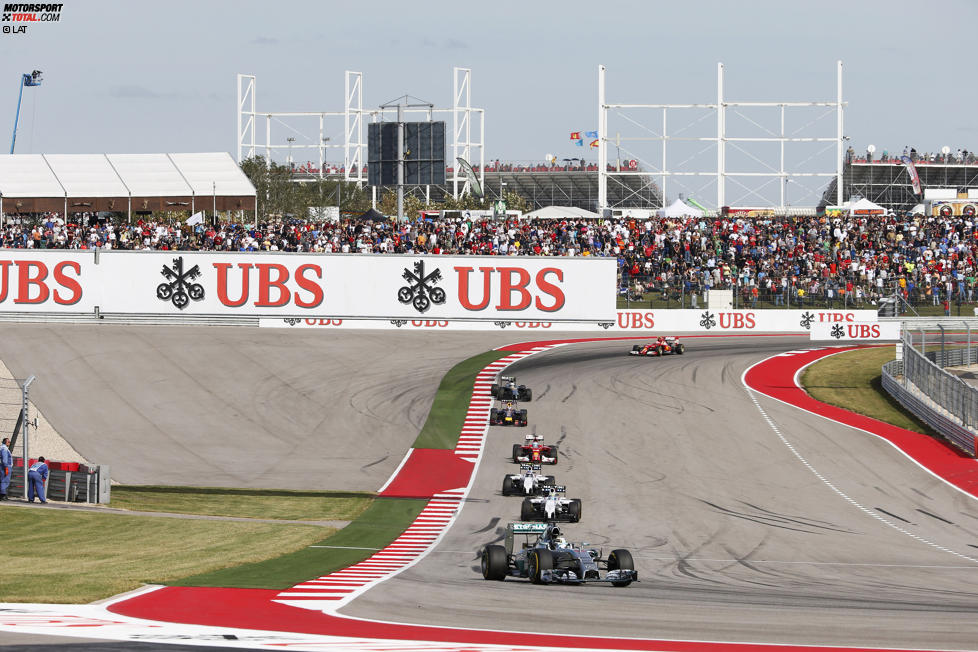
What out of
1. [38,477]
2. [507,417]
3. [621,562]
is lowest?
[621,562]

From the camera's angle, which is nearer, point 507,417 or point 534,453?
point 534,453

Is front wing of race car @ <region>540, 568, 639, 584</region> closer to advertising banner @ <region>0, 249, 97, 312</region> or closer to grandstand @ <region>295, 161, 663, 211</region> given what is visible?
advertising banner @ <region>0, 249, 97, 312</region>

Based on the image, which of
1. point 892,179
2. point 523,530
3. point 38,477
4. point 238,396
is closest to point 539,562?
point 523,530

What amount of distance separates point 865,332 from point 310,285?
921 inches

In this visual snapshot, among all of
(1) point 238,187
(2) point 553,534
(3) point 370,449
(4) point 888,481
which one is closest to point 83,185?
(1) point 238,187

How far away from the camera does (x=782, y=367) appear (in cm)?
4403

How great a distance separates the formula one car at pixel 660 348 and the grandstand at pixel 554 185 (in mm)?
72433

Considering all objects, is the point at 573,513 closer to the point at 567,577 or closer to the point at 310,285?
the point at 567,577

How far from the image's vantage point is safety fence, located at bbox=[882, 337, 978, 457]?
33.8 m

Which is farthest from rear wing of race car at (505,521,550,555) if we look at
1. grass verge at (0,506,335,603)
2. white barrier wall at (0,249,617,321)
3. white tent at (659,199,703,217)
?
white tent at (659,199,703,217)

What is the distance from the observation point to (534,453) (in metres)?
29.0

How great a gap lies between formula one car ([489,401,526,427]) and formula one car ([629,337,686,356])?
1130 centimetres

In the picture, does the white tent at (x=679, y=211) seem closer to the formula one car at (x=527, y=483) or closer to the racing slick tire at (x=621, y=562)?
the formula one car at (x=527, y=483)

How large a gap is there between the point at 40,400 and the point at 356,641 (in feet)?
82.1
